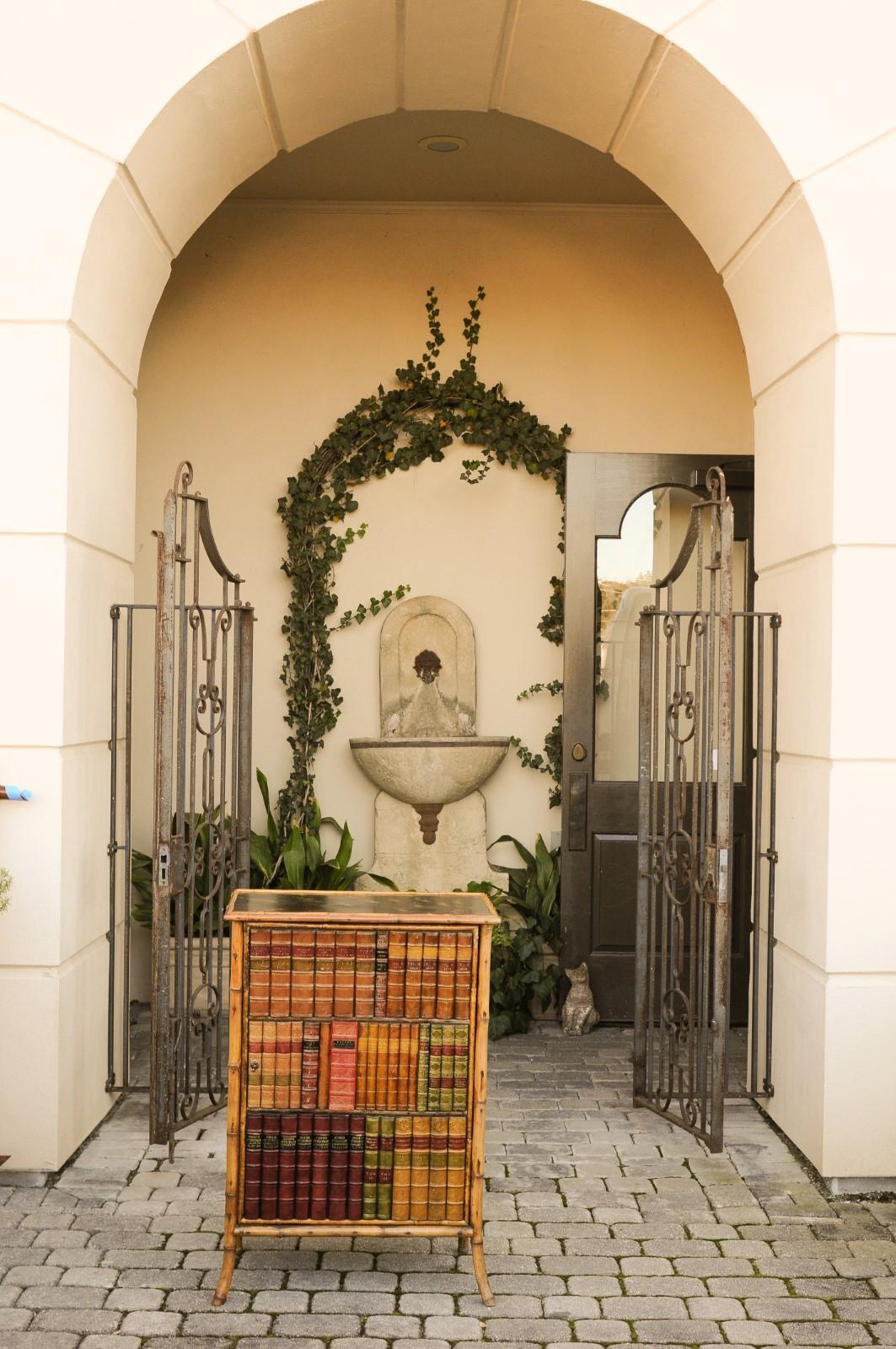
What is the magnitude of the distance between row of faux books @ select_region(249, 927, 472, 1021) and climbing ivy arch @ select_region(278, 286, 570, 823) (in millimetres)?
2833

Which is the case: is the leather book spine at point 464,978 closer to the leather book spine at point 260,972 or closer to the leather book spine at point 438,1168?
the leather book spine at point 438,1168

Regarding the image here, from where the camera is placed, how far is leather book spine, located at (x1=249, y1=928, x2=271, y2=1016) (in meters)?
2.82

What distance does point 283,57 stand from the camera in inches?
145

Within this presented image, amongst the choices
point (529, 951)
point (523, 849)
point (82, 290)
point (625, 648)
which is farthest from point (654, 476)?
point (82, 290)

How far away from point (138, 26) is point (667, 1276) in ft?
12.1

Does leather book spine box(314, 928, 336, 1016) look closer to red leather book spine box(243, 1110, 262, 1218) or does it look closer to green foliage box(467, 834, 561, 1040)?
red leather book spine box(243, 1110, 262, 1218)

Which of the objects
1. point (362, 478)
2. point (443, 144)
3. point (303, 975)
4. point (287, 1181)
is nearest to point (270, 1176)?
point (287, 1181)

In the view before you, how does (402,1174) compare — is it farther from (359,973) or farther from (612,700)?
(612,700)

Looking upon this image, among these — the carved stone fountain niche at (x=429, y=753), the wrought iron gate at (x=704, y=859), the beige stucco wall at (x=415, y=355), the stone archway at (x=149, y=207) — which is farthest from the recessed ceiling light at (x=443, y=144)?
the wrought iron gate at (x=704, y=859)

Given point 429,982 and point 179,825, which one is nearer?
point 429,982

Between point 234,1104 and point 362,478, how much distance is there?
3.52 metres

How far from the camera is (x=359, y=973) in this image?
2846mm

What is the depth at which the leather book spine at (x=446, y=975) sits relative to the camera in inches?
112

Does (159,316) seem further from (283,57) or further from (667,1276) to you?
(667,1276)
